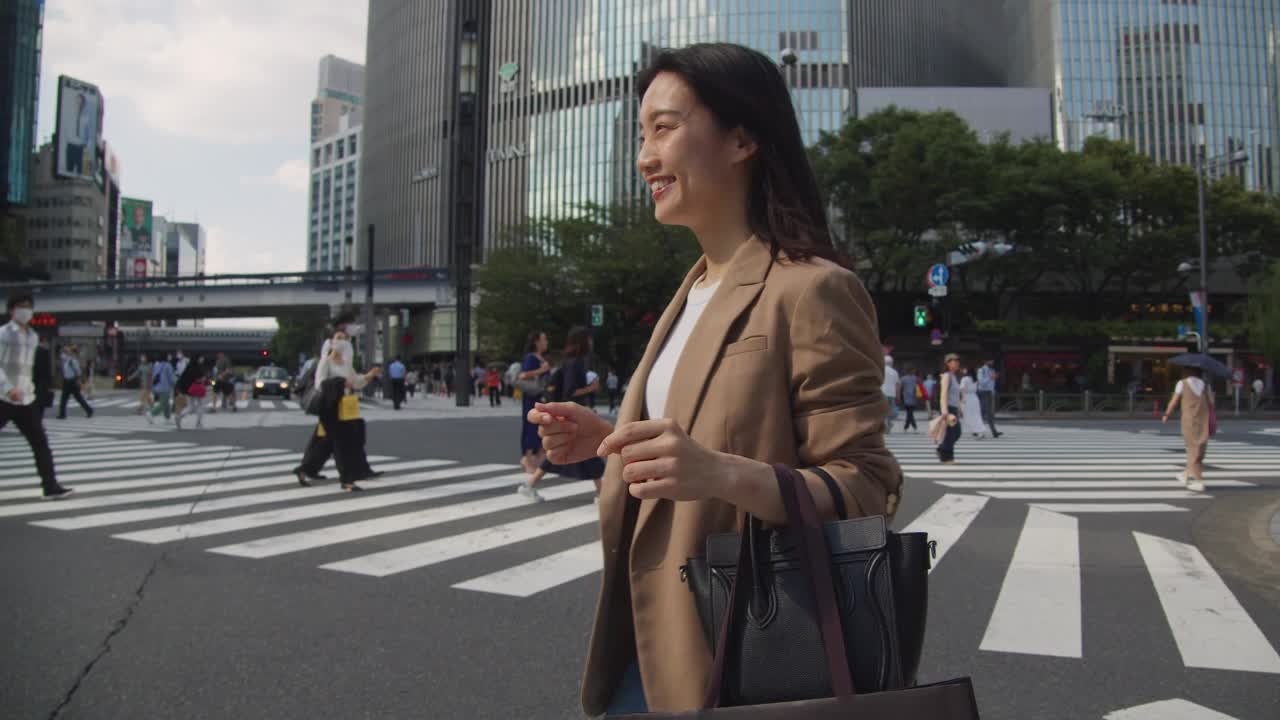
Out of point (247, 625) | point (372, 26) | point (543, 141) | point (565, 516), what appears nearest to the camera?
point (247, 625)

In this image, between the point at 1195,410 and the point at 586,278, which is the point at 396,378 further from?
the point at 1195,410

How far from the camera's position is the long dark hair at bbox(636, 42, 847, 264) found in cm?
139

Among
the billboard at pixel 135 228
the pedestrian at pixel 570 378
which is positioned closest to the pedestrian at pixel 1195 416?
the pedestrian at pixel 570 378

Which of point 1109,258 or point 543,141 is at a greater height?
point 543,141

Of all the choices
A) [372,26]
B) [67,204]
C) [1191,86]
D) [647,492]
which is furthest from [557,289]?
[67,204]

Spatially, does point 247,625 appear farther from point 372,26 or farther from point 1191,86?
point 372,26

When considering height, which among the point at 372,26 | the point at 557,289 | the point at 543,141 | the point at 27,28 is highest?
the point at 372,26

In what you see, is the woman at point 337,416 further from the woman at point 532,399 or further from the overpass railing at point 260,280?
the overpass railing at point 260,280

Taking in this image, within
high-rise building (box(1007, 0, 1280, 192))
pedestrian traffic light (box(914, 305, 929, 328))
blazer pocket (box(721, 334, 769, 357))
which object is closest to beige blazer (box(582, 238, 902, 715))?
blazer pocket (box(721, 334, 769, 357))

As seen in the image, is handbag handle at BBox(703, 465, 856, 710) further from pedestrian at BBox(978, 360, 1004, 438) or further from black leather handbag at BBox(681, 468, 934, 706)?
pedestrian at BBox(978, 360, 1004, 438)

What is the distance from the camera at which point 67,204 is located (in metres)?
93.5

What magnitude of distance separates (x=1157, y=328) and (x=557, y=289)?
27.8m

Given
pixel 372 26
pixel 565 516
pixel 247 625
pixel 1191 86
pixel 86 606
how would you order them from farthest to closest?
pixel 372 26 < pixel 1191 86 < pixel 565 516 < pixel 86 606 < pixel 247 625

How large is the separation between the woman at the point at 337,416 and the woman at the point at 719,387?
7.57 metres
